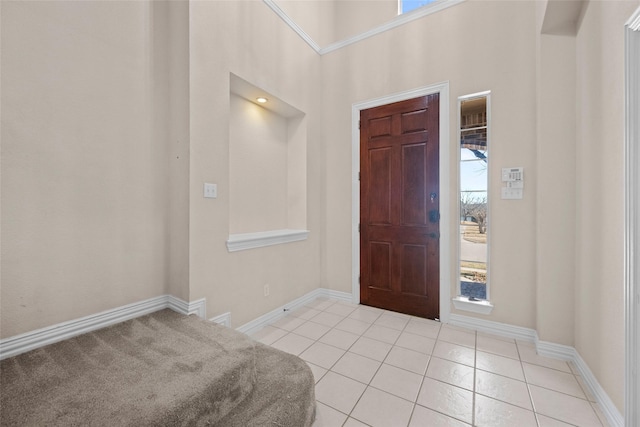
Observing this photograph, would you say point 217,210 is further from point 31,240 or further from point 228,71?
point 228,71

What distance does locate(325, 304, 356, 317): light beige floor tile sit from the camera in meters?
2.76

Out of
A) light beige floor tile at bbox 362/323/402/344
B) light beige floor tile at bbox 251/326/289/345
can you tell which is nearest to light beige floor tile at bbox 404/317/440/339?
light beige floor tile at bbox 362/323/402/344

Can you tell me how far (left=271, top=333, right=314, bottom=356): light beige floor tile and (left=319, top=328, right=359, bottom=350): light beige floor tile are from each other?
145 mm

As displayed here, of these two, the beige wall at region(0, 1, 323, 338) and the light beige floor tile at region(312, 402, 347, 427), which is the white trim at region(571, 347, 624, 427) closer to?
the light beige floor tile at region(312, 402, 347, 427)

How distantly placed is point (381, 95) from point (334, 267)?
6.91ft

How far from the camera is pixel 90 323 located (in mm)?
1525

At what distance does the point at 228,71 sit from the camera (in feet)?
6.89

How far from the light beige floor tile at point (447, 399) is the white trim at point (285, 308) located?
4.74 feet

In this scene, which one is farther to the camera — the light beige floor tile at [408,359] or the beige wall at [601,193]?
the light beige floor tile at [408,359]

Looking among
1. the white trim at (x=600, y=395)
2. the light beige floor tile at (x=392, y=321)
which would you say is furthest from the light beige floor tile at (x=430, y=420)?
the light beige floor tile at (x=392, y=321)

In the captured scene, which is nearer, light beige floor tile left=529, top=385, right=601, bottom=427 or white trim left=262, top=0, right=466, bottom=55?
light beige floor tile left=529, top=385, right=601, bottom=427

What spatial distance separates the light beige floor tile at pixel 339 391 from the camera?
147 cm

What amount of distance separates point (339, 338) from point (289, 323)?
556 mm

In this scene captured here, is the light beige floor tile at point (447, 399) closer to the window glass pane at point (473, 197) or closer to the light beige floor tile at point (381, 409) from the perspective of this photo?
the light beige floor tile at point (381, 409)
